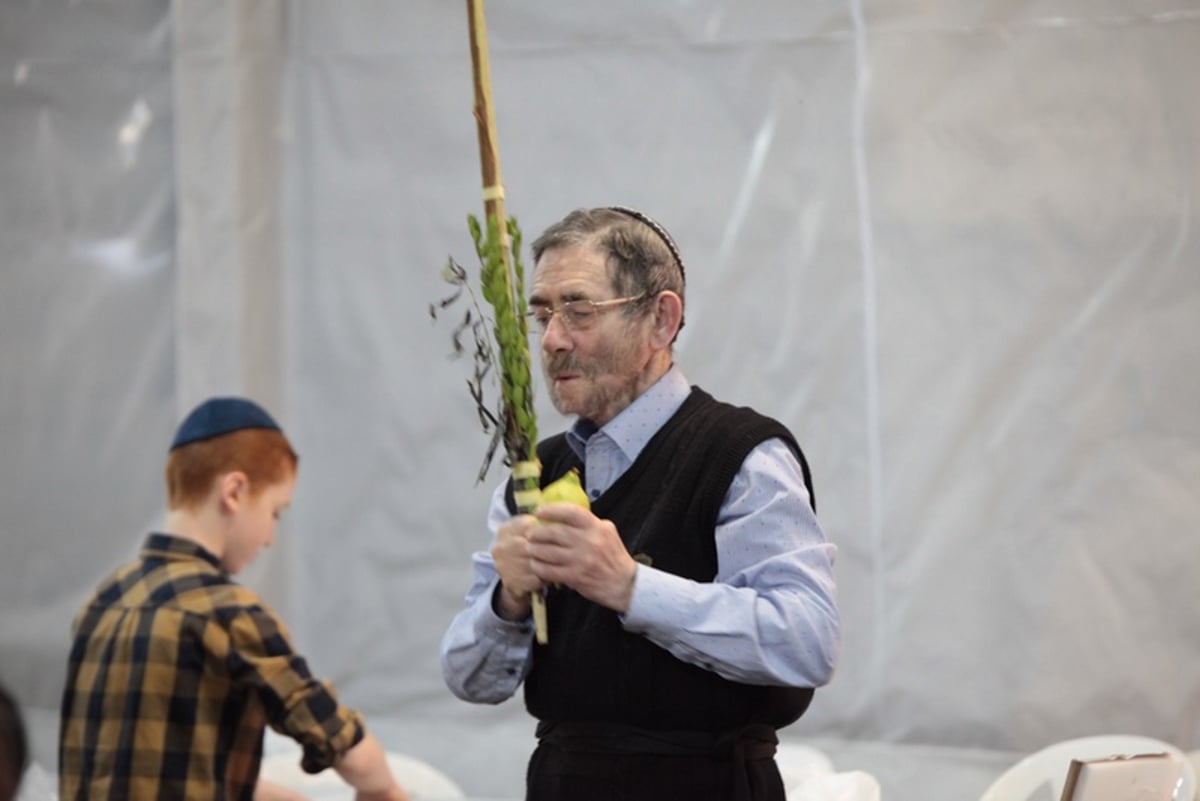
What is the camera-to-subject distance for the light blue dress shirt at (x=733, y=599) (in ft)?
7.08

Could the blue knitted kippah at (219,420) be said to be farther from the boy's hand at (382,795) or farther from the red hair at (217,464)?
the boy's hand at (382,795)

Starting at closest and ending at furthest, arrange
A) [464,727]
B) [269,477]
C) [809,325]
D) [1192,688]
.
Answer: [269,477] < [1192,688] < [809,325] < [464,727]

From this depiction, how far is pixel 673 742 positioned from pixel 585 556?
0.34 meters

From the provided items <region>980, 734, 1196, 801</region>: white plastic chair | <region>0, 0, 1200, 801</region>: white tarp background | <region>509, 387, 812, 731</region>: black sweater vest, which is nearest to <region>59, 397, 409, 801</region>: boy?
<region>509, 387, 812, 731</region>: black sweater vest

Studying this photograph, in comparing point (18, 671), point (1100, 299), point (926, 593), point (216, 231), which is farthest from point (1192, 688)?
point (18, 671)

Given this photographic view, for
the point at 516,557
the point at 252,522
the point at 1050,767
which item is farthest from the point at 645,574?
the point at 1050,767

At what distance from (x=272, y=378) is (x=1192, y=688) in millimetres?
2796

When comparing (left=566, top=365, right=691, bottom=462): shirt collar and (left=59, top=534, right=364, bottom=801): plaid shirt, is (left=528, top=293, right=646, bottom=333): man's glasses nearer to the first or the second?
(left=566, top=365, right=691, bottom=462): shirt collar

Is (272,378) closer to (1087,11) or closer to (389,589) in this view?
(389,589)

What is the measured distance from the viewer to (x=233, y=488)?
2.61 metres

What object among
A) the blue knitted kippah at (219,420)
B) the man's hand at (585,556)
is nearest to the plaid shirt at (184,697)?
the blue knitted kippah at (219,420)

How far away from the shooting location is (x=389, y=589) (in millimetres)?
4672

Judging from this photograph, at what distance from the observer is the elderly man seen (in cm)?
217

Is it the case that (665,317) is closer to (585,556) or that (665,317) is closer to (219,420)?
(585,556)
